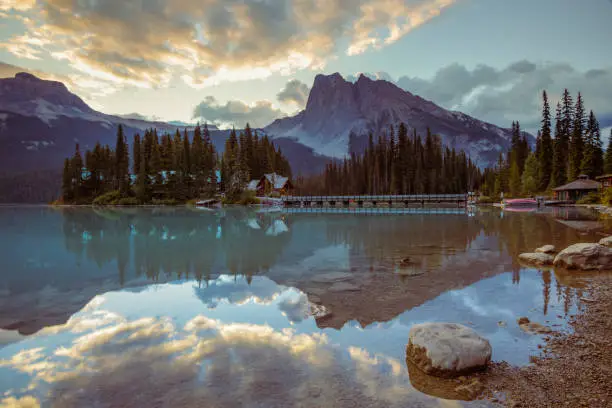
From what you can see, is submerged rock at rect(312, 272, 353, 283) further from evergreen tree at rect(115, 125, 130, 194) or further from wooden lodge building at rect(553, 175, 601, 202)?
evergreen tree at rect(115, 125, 130, 194)

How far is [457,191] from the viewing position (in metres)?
112

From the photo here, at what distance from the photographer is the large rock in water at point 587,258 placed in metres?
12.2

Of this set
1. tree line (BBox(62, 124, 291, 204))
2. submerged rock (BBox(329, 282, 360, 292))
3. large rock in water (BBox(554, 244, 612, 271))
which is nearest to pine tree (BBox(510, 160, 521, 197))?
tree line (BBox(62, 124, 291, 204))

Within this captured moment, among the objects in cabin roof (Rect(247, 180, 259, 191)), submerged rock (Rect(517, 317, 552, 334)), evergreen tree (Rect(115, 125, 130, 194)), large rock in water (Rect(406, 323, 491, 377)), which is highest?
evergreen tree (Rect(115, 125, 130, 194))

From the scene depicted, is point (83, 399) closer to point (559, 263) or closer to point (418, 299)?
point (418, 299)

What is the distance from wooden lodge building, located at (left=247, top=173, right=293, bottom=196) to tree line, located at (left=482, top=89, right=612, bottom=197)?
54.7 meters

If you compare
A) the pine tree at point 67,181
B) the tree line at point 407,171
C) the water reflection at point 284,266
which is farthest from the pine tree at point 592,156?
the pine tree at point 67,181

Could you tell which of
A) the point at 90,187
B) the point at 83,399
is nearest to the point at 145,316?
the point at 83,399

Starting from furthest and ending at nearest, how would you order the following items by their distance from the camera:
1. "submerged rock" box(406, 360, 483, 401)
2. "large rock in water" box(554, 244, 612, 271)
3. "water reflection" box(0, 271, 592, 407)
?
1. "large rock in water" box(554, 244, 612, 271)
2. "water reflection" box(0, 271, 592, 407)
3. "submerged rock" box(406, 360, 483, 401)

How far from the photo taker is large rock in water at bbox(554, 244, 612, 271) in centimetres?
1220

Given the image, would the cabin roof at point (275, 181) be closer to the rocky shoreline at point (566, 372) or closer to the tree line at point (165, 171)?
the tree line at point (165, 171)

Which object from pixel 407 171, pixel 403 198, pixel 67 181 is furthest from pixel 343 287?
pixel 67 181

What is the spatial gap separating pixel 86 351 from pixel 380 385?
17.8 feet

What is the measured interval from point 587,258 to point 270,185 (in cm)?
9036
